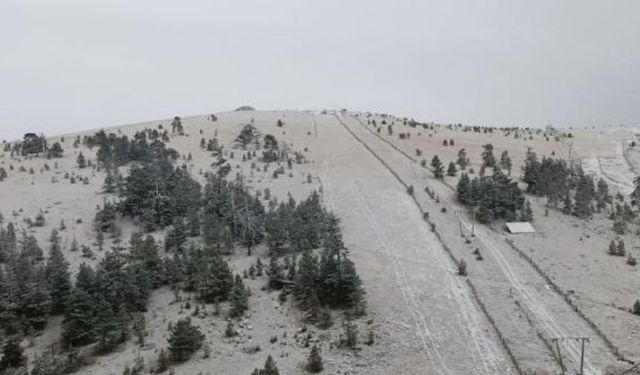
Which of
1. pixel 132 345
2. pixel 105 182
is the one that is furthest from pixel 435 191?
pixel 132 345

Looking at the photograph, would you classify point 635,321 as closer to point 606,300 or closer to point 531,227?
point 606,300

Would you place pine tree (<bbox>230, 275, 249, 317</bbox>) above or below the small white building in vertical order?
below

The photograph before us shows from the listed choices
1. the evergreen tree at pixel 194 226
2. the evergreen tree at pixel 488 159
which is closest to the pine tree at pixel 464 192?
the evergreen tree at pixel 488 159

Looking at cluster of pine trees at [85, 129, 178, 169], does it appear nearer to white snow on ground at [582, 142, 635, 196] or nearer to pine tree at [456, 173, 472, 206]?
pine tree at [456, 173, 472, 206]

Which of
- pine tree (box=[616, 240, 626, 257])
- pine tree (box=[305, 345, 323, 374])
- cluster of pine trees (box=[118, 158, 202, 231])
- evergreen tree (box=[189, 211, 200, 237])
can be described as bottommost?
pine tree (box=[305, 345, 323, 374])

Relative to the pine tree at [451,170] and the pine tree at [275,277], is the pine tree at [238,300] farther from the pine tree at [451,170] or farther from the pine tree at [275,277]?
the pine tree at [451,170]

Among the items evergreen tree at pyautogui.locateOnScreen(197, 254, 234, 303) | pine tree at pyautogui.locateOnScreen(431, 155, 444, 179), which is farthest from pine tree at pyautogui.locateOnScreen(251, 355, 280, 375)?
pine tree at pyautogui.locateOnScreen(431, 155, 444, 179)

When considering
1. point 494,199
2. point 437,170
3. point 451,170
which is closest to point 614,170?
point 451,170
